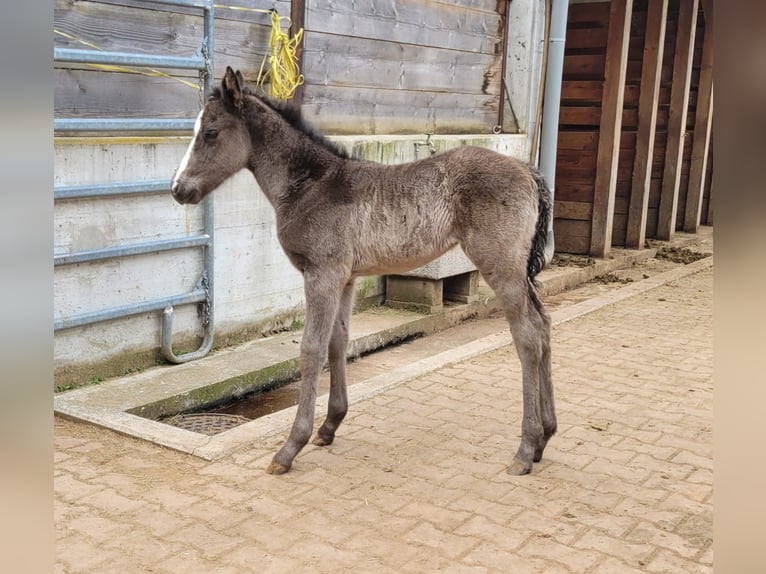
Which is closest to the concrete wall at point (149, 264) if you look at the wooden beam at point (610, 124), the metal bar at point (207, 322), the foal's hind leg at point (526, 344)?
the metal bar at point (207, 322)

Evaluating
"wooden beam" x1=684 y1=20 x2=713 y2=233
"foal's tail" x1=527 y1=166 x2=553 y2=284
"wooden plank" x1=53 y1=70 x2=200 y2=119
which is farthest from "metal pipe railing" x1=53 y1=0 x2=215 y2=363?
"wooden beam" x1=684 y1=20 x2=713 y2=233

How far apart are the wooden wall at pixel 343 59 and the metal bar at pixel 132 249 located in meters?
0.92

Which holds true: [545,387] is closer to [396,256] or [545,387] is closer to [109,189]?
[396,256]

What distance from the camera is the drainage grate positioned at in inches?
208

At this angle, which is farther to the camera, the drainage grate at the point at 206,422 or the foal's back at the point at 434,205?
the drainage grate at the point at 206,422

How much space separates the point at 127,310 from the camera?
558 cm

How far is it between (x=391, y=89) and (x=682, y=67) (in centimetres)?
690

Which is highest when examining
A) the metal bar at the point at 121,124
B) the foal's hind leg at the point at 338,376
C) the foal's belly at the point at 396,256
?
the metal bar at the point at 121,124

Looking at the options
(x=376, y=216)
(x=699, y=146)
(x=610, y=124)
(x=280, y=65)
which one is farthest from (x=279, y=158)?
(x=699, y=146)

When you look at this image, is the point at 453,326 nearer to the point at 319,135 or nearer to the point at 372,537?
the point at 319,135

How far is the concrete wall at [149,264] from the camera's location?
5.34 meters

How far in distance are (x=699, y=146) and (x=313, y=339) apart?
39.1 feet

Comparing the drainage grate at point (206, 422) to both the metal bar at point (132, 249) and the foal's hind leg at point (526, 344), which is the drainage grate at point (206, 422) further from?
the foal's hind leg at point (526, 344)
